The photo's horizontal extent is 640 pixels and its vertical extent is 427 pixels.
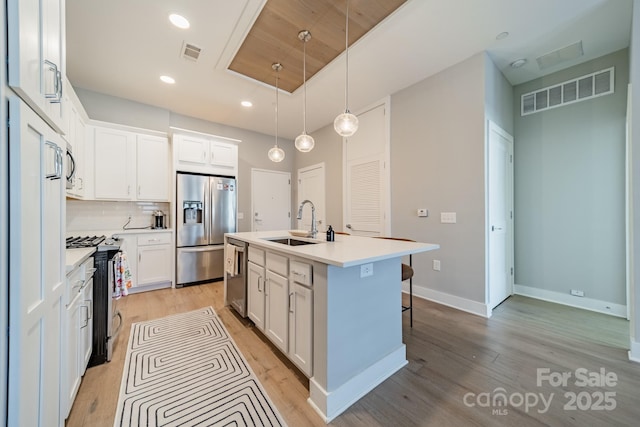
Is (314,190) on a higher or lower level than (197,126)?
lower

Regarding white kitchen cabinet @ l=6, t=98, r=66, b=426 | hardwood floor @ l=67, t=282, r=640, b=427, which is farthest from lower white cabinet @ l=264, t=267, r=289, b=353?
white kitchen cabinet @ l=6, t=98, r=66, b=426

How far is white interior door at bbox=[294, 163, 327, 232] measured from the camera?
4.87 m

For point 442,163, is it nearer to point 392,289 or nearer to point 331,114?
point 392,289

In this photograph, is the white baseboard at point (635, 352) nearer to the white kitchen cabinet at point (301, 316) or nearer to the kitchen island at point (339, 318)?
Answer: the kitchen island at point (339, 318)

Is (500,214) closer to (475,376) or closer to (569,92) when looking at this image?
(569,92)

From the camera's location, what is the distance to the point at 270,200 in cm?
530

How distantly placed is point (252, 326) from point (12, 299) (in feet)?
6.48

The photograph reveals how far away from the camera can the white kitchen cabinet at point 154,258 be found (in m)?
3.44

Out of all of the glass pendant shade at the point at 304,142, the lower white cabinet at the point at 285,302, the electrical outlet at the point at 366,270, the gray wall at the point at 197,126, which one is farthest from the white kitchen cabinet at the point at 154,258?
the electrical outlet at the point at 366,270

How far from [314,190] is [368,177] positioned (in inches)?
59.3

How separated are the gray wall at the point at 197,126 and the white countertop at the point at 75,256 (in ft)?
9.52

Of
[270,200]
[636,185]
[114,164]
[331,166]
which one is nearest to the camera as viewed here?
[636,185]

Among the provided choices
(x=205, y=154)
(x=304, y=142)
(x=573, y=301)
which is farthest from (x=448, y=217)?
(x=205, y=154)

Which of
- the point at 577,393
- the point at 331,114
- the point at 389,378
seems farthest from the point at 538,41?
the point at 389,378
